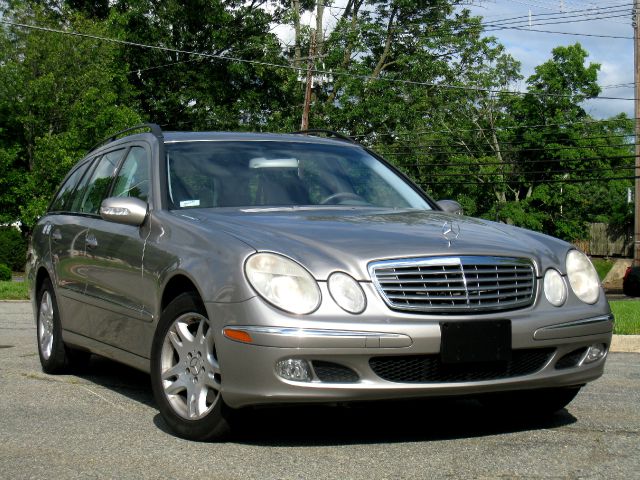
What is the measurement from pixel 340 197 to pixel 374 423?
139cm

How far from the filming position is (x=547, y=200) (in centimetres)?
6250

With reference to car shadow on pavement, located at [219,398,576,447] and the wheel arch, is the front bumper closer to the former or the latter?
car shadow on pavement, located at [219,398,576,447]

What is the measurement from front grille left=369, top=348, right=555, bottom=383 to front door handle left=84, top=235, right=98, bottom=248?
2542 millimetres

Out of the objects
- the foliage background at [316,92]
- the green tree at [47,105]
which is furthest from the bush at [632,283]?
the green tree at [47,105]

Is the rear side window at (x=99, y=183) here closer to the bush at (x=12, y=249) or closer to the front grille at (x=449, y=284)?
the front grille at (x=449, y=284)

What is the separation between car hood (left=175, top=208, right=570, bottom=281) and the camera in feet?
16.4

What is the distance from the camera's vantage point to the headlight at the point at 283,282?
4824 millimetres

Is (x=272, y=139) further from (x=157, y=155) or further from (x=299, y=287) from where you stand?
(x=299, y=287)

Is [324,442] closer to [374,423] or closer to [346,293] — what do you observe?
[374,423]

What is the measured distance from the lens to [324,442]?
521 cm

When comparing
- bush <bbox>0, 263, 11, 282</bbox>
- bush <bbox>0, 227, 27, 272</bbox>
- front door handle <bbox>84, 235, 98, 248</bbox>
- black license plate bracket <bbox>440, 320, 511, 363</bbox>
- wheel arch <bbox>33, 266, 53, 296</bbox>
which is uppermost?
front door handle <bbox>84, 235, 98, 248</bbox>

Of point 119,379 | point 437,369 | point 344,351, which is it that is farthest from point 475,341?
point 119,379

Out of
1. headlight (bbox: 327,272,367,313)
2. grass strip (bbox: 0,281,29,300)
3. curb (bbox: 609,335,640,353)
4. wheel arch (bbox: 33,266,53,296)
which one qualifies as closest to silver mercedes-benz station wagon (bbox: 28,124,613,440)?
headlight (bbox: 327,272,367,313)

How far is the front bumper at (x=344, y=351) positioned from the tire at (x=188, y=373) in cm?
16
